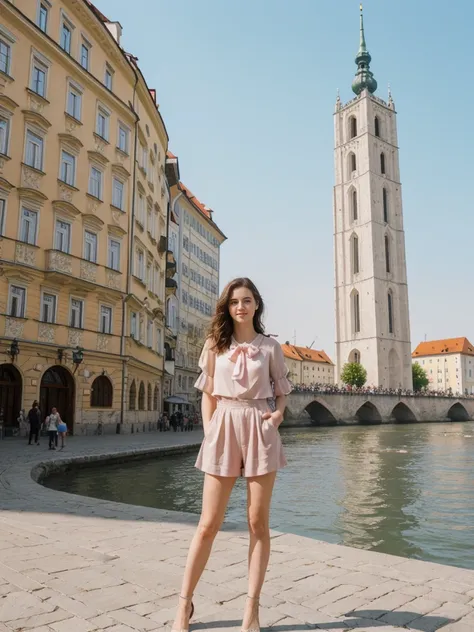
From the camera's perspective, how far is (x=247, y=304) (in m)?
3.89

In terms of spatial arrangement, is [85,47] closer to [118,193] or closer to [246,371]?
[118,193]

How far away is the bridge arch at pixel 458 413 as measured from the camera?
100 metres

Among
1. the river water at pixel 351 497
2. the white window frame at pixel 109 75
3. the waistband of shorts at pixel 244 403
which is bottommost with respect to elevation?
the river water at pixel 351 497

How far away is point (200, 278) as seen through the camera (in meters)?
62.8

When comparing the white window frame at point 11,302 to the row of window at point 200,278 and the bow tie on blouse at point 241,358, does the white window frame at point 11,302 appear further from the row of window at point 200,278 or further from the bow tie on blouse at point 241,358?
the row of window at point 200,278

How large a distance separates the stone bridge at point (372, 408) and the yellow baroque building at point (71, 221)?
36.9 m

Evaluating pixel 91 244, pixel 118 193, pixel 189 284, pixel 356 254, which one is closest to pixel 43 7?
pixel 118 193

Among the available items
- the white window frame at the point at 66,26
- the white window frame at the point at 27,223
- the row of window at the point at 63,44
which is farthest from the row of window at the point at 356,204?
the white window frame at the point at 27,223

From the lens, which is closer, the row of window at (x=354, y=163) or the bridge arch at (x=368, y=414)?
the bridge arch at (x=368, y=414)

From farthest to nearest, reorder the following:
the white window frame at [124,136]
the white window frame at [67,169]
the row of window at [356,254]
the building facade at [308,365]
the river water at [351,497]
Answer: the building facade at [308,365] < the row of window at [356,254] < the white window frame at [124,136] < the white window frame at [67,169] < the river water at [351,497]

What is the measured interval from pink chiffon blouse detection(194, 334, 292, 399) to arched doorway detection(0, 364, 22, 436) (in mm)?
21759

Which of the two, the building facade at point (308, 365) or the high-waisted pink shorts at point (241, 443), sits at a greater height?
the building facade at point (308, 365)

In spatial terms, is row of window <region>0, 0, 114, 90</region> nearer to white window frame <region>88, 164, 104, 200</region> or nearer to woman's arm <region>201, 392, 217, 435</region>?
white window frame <region>88, 164, 104, 200</region>

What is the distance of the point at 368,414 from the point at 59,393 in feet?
213
